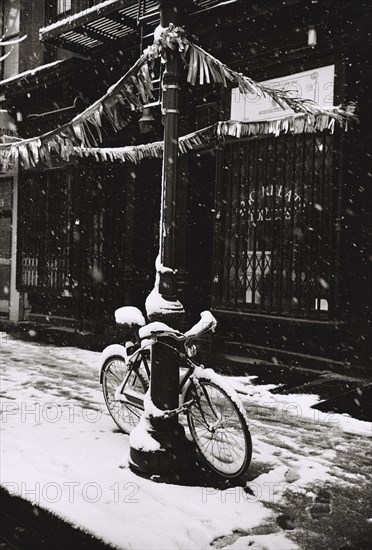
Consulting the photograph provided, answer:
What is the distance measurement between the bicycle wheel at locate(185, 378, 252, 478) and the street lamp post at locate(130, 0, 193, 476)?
15 cm

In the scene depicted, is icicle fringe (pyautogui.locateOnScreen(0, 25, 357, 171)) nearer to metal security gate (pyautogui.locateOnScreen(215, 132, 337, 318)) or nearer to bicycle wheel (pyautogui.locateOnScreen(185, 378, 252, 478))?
bicycle wheel (pyautogui.locateOnScreen(185, 378, 252, 478))

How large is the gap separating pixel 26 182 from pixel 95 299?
12.9ft

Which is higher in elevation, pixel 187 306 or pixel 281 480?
pixel 187 306

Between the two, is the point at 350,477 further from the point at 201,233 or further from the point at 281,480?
the point at 201,233

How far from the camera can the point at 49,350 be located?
10.6 metres

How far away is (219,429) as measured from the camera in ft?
15.1

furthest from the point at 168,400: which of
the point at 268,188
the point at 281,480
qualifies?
the point at 268,188

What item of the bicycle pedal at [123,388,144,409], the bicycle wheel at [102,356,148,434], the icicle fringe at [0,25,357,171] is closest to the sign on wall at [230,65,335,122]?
the icicle fringe at [0,25,357,171]

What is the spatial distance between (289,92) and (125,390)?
197 inches

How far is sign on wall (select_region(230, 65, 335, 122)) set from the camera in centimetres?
838

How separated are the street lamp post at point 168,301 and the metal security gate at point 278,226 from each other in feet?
13.7

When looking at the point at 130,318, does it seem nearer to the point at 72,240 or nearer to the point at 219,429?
the point at 219,429

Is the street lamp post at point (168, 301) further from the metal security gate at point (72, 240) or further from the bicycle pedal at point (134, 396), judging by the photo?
the metal security gate at point (72, 240)

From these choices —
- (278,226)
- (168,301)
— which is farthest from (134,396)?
(278,226)
